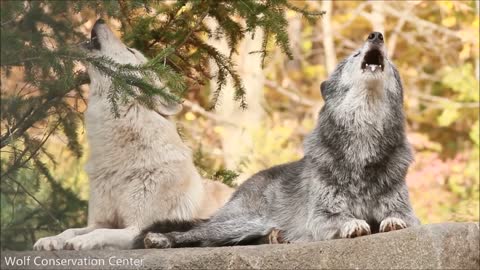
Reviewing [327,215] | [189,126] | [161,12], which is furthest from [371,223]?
[189,126]

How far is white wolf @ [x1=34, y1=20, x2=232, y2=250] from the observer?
5434 millimetres

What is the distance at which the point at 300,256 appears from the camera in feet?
14.7

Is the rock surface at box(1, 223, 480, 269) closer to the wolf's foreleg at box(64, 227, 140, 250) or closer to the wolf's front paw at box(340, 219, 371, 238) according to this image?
the wolf's front paw at box(340, 219, 371, 238)

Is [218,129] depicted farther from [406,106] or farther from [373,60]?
[373,60]

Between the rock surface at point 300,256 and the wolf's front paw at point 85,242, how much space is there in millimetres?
234

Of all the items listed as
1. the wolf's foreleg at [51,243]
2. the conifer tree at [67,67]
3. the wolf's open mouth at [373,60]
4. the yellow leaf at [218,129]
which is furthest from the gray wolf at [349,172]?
the yellow leaf at [218,129]

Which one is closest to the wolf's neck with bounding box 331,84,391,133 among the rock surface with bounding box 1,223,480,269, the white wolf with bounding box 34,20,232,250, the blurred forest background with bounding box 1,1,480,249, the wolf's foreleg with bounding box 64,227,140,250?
the rock surface with bounding box 1,223,480,269

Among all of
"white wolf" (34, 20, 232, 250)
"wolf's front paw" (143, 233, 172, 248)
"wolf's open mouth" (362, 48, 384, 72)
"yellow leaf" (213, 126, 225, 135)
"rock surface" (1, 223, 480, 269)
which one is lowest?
"rock surface" (1, 223, 480, 269)

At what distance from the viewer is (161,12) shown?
6145 mm

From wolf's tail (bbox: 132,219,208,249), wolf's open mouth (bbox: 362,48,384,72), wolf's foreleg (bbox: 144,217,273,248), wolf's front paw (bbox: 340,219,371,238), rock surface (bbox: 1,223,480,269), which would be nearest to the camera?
rock surface (bbox: 1,223,480,269)

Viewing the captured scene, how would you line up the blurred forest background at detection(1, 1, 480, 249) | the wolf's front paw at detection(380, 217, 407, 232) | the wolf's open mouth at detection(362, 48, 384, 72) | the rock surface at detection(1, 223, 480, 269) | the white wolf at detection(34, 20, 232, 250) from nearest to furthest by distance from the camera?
the rock surface at detection(1, 223, 480, 269)
the wolf's front paw at detection(380, 217, 407, 232)
the wolf's open mouth at detection(362, 48, 384, 72)
the white wolf at detection(34, 20, 232, 250)
the blurred forest background at detection(1, 1, 480, 249)

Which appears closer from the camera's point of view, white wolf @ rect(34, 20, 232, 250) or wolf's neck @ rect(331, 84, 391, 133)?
wolf's neck @ rect(331, 84, 391, 133)

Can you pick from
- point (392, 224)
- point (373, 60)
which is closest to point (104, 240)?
point (392, 224)

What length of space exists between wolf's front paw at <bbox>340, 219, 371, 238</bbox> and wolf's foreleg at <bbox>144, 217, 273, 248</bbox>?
810mm
